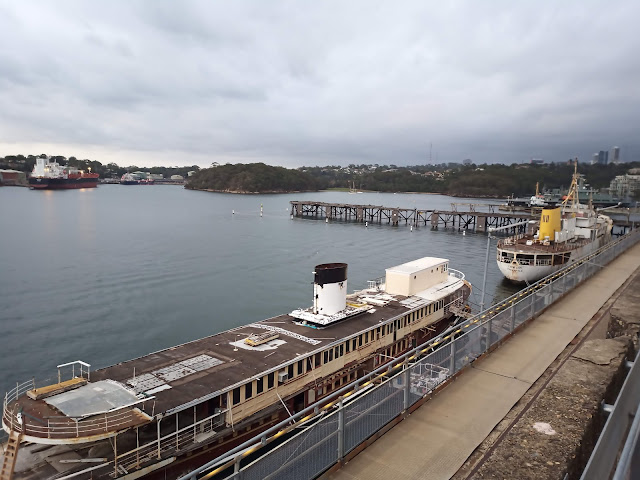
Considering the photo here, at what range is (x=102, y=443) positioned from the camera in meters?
17.0

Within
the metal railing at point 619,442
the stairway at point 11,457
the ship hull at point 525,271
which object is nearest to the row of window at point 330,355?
the stairway at point 11,457

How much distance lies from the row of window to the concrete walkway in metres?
11.0

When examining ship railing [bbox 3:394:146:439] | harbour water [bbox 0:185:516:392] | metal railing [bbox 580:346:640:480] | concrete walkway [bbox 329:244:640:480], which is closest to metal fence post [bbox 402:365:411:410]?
concrete walkway [bbox 329:244:640:480]

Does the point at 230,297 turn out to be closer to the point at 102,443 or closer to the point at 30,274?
the point at 30,274

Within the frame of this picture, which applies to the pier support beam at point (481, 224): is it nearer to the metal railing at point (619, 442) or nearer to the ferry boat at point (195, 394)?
the ferry boat at point (195, 394)

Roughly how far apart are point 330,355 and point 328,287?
481cm

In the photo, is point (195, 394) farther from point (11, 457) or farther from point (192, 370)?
point (11, 457)

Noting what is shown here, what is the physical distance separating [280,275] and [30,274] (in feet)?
102

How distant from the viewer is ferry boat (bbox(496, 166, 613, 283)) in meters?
58.5

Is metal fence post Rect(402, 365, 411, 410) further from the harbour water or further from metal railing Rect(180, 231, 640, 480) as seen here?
the harbour water

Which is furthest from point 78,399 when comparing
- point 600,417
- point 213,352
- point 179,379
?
point 600,417

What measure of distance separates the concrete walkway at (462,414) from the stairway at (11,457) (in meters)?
12.7

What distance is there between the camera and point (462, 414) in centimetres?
1038

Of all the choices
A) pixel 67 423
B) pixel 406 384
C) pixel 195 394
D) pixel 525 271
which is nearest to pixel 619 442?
pixel 406 384
